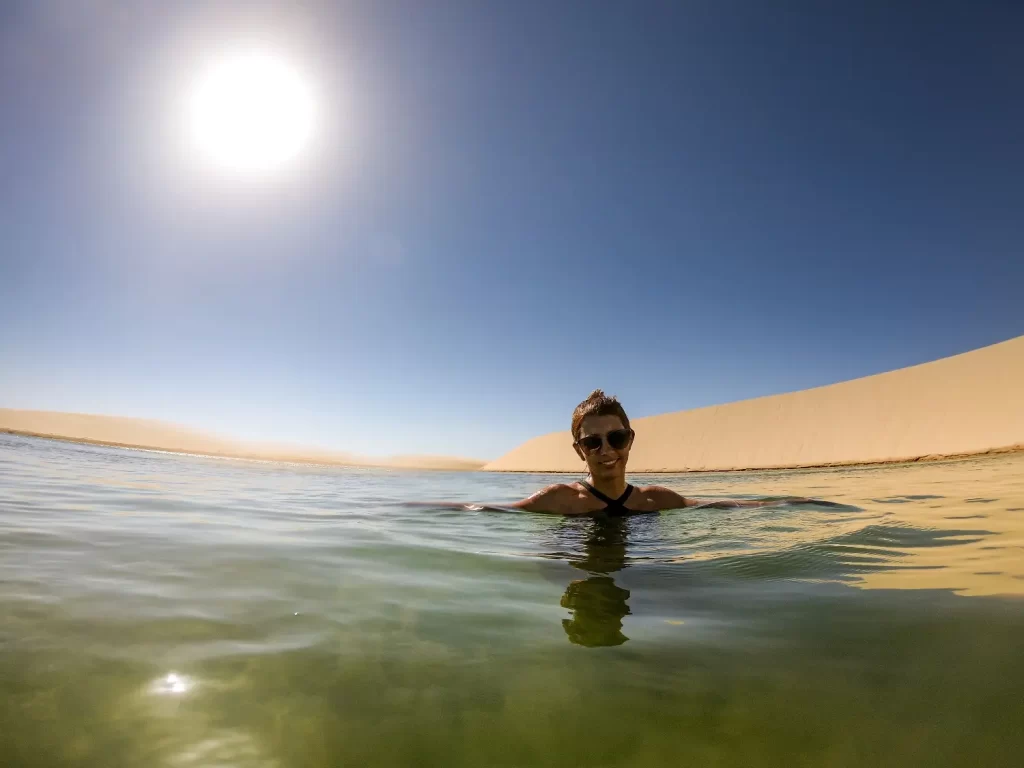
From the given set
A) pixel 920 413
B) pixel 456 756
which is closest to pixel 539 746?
pixel 456 756

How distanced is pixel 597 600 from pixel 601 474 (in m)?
3.37

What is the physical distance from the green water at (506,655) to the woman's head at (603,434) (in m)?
2.13

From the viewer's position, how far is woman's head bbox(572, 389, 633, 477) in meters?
5.40

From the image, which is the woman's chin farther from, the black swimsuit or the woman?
the black swimsuit

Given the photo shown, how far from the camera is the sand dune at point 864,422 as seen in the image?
3086 centimetres

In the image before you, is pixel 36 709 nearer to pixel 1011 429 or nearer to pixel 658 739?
pixel 658 739

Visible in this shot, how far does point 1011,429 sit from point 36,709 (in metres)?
40.1

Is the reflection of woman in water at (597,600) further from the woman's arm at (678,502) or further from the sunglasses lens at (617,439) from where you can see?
the woman's arm at (678,502)

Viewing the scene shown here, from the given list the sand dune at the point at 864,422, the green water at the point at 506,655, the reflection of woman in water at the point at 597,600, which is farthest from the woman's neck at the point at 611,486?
the sand dune at the point at 864,422

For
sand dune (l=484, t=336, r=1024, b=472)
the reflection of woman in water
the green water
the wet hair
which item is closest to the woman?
the wet hair

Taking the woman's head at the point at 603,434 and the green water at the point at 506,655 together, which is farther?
the woman's head at the point at 603,434

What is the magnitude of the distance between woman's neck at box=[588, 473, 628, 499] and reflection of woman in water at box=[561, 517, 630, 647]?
1.61m

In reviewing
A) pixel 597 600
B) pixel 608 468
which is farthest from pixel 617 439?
pixel 597 600

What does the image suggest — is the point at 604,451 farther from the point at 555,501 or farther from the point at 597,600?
the point at 597,600
